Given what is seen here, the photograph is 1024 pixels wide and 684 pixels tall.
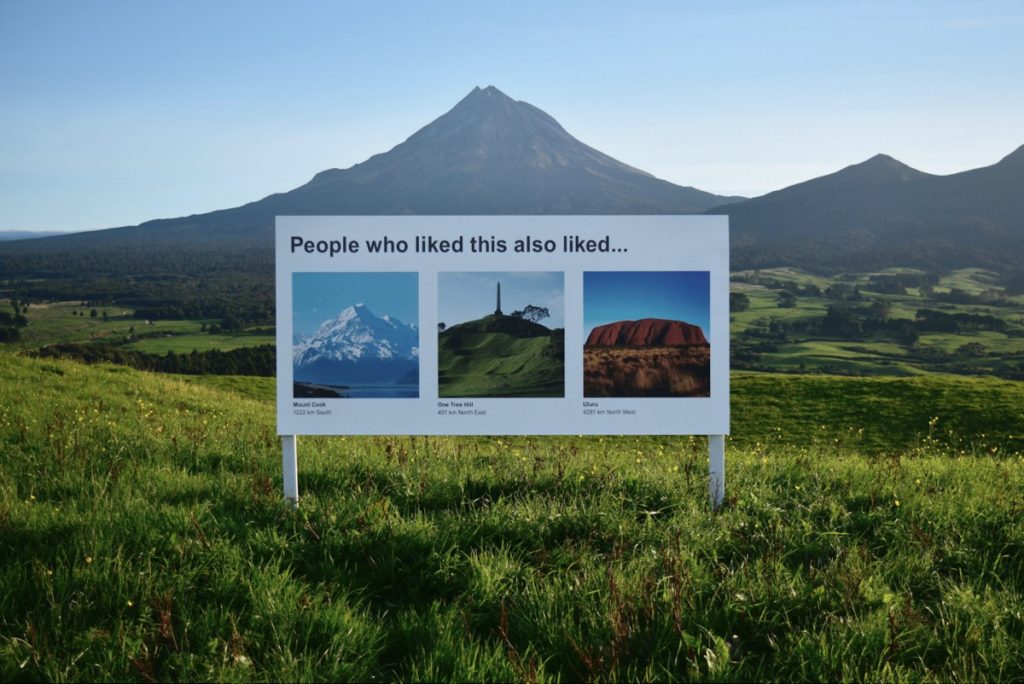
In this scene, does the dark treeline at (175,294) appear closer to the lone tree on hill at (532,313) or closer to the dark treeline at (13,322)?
the dark treeline at (13,322)

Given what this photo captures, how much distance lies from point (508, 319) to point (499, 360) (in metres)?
0.36

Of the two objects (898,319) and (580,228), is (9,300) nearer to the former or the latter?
(580,228)

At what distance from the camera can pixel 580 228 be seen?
678 centimetres

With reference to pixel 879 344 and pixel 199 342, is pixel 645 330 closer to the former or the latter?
pixel 199 342

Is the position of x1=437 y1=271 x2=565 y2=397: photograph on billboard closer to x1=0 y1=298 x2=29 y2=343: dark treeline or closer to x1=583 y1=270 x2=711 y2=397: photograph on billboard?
x1=583 y1=270 x2=711 y2=397: photograph on billboard

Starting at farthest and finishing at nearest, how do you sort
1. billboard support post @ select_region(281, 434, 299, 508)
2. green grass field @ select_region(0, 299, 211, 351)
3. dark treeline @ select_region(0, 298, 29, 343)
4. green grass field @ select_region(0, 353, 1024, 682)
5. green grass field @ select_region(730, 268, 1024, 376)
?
1. green grass field @ select_region(730, 268, 1024, 376)
2. green grass field @ select_region(0, 299, 211, 351)
3. dark treeline @ select_region(0, 298, 29, 343)
4. billboard support post @ select_region(281, 434, 299, 508)
5. green grass field @ select_region(0, 353, 1024, 682)

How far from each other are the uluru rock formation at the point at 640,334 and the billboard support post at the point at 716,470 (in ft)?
2.89

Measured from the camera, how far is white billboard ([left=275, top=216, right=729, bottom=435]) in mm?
6691

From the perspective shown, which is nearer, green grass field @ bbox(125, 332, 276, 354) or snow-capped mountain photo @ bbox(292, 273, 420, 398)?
snow-capped mountain photo @ bbox(292, 273, 420, 398)

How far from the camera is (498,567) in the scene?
4.95 metres

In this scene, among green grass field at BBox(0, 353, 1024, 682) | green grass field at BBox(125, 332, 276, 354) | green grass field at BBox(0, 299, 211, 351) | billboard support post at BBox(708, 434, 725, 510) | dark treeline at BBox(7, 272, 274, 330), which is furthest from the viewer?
dark treeline at BBox(7, 272, 274, 330)

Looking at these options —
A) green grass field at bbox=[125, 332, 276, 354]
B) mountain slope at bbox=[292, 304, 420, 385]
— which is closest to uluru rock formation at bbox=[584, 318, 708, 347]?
mountain slope at bbox=[292, 304, 420, 385]

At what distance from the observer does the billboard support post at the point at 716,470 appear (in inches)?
260

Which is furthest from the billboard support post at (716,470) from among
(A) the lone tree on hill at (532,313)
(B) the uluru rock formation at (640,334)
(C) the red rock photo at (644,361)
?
(A) the lone tree on hill at (532,313)
